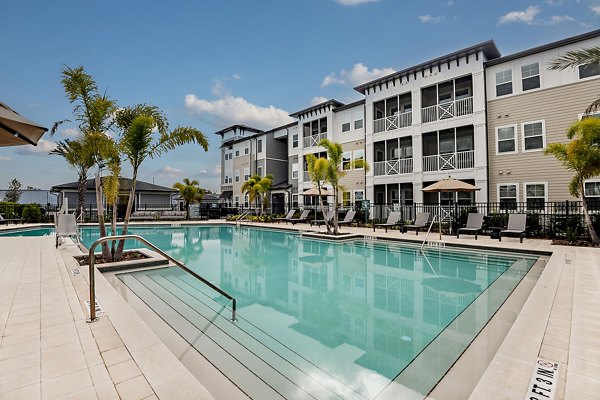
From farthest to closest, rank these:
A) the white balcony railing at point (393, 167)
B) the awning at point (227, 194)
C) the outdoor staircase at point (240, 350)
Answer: the awning at point (227, 194)
the white balcony railing at point (393, 167)
the outdoor staircase at point (240, 350)

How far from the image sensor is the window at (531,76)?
555 inches

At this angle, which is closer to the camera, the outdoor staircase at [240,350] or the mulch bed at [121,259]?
the outdoor staircase at [240,350]

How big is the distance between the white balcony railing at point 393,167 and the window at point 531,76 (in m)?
6.45

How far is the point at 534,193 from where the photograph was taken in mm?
14000

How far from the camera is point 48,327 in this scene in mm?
3496

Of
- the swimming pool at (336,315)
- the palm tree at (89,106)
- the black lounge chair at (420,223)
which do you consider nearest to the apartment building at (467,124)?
the black lounge chair at (420,223)

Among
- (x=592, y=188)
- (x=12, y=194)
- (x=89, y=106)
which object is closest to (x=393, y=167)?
(x=592, y=188)

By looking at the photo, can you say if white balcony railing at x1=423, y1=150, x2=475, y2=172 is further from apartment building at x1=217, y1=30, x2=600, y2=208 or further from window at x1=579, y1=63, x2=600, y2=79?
window at x1=579, y1=63, x2=600, y2=79

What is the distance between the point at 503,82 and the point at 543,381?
54.9 ft

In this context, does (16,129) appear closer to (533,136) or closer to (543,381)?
(543,381)

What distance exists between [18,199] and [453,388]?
53879mm

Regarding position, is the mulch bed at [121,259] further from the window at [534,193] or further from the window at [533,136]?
the window at [533,136]

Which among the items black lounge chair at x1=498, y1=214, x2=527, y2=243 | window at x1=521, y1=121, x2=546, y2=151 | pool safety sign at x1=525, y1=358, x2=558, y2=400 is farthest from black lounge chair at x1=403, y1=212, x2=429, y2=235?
pool safety sign at x1=525, y1=358, x2=558, y2=400

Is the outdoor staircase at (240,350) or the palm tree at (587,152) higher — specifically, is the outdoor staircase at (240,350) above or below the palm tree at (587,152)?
below
